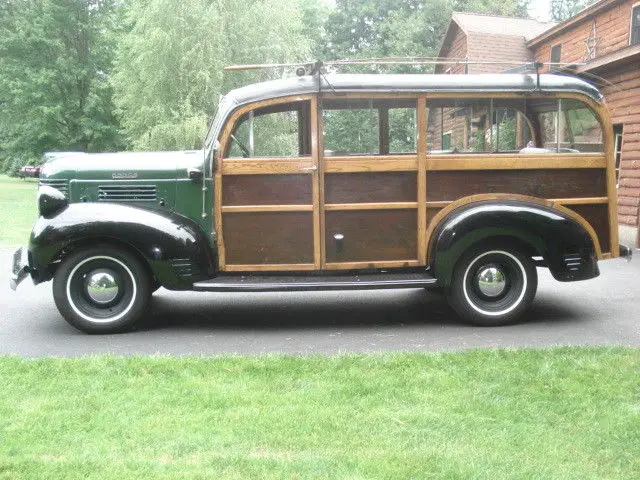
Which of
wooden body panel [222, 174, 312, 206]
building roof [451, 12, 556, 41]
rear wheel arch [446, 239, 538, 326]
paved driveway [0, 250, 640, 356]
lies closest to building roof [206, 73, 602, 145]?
wooden body panel [222, 174, 312, 206]

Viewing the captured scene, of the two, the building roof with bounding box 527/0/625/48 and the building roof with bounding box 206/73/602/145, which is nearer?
the building roof with bounding box 206/73/602/145

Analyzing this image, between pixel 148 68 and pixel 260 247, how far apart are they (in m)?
24.2

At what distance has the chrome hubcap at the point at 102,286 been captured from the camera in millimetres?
6309

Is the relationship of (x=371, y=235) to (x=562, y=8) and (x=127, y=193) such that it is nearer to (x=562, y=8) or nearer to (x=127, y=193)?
(x=127, y=193)

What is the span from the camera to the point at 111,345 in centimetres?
587

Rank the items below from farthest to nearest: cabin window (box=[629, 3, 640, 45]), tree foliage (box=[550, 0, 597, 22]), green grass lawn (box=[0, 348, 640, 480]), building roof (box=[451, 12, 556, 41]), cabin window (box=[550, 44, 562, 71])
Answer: tree foliage (box=[550, 0, 597, 22]) → building roof (box=[451, 12, 556, 41]) → cabin window (box=[550, 44, 562, 71]) → cabin window (box=[629, 3, 640, 45]) → green grass lawn (box=[0, 348, 640, 480])

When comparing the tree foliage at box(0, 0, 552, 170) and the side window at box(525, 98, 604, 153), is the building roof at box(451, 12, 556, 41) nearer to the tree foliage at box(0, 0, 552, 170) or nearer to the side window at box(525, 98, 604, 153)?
the tree foliage at box(0, 0, 552, 170)

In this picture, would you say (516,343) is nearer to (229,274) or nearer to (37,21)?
(229,274)

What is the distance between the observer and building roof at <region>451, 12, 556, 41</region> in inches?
1093

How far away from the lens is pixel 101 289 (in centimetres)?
633

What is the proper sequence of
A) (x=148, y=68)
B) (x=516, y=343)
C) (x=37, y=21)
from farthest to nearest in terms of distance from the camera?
1. (x=37, y=21)
2. (x=148, y=68)
3. (x=516, y=343)

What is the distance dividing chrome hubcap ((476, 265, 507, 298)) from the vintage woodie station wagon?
0.06 feet

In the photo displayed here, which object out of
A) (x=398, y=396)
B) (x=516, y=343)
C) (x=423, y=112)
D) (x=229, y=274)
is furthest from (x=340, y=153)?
(x=398, y=396)

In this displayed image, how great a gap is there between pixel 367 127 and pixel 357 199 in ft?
2.21
